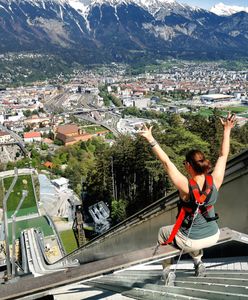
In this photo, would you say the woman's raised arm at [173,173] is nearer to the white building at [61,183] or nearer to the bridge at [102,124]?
the white building at [61,183]

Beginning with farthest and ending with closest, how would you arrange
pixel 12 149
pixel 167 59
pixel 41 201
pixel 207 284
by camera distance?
1. pixel 167 59
2. pixel 12 149
3. pixel 41 201
4. pixel 207 284

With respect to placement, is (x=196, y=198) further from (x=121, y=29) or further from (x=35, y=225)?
(x=121, y=29)

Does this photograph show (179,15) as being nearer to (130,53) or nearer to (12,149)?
(130,53)

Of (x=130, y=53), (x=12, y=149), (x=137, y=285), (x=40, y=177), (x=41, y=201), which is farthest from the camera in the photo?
(x=130, y=53)

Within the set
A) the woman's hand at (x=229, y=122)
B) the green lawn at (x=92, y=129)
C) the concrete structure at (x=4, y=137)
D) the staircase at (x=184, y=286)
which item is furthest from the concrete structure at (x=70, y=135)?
the woman's hand at (x=229, y=122)

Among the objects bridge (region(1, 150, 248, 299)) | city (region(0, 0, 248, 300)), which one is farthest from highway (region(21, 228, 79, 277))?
bridge (region(1, 150, 248, 299))

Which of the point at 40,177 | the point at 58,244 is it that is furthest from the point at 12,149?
the point at 58,244

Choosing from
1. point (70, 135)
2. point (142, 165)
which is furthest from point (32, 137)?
point (142, 165)

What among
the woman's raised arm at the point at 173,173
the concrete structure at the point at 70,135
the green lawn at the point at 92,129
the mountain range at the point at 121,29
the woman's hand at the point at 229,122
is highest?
the mountain range at the point at 121,29
